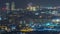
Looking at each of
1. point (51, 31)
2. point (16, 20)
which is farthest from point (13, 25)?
point (51, 31)

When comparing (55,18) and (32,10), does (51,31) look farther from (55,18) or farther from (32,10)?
(32,10)

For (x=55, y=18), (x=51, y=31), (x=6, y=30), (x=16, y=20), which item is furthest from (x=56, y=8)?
(x=6, y=30)

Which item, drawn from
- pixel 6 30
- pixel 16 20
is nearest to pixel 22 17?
pixel 16 20

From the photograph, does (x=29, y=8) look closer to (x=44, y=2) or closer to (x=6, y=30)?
(x=44, y=2)

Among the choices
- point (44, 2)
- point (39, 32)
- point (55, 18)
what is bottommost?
point (39, 32)

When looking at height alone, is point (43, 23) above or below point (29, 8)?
below

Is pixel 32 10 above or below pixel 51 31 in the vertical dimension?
above

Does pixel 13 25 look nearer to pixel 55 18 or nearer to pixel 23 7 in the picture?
pixel 23 7
